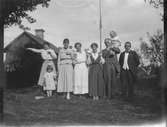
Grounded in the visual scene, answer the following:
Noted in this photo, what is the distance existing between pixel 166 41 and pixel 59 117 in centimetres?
147

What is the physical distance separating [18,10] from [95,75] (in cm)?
123

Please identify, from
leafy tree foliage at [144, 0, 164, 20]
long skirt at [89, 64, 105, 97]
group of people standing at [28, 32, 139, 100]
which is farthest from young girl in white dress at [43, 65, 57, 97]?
leafy tree foliage at [144, 0, 164, 20]

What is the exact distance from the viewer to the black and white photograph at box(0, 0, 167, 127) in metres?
3.87

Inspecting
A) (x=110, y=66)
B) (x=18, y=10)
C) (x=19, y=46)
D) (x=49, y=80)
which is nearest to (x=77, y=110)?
(x=49, y=80)

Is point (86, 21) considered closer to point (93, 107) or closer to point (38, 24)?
point (38, 24)

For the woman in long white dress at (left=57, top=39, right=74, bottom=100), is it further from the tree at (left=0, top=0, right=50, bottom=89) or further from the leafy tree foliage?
the leafy tree foliage

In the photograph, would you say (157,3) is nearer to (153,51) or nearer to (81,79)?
(153,51)

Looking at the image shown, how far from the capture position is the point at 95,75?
4348 mm

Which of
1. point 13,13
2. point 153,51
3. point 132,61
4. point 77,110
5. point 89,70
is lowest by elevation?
point 77,110

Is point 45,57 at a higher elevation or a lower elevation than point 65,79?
higher

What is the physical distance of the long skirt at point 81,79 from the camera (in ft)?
14.1

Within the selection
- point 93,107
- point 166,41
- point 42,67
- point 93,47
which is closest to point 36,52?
point 42,67

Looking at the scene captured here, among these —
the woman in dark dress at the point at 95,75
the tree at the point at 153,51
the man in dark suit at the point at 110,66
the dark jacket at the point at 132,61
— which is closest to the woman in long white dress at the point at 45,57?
the woman in dark dress at the point at 95,75

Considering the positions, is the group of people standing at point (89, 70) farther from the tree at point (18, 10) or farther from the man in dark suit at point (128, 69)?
the tree at point (18, 10)
